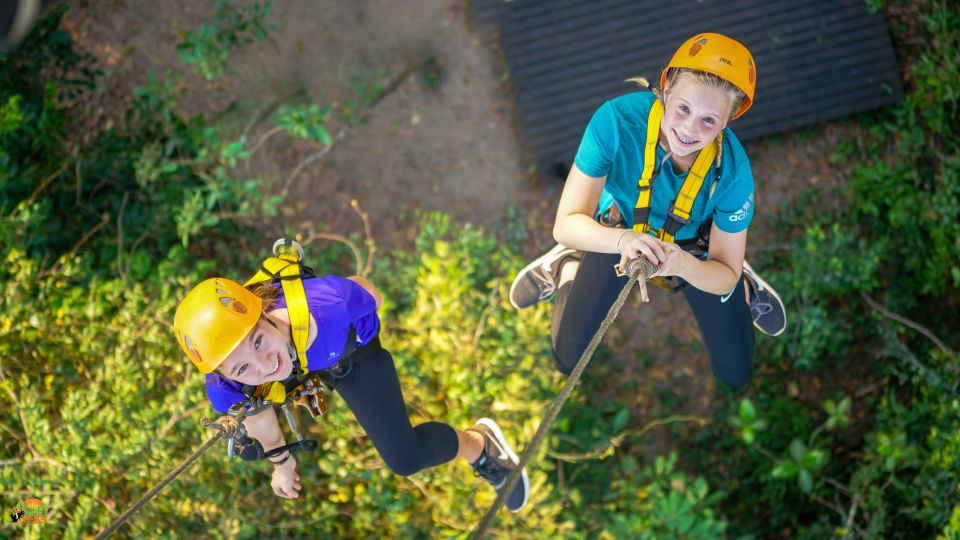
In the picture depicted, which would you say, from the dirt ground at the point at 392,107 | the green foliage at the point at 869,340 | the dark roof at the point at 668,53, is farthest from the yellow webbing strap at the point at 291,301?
the green foliage at the point at 869,340

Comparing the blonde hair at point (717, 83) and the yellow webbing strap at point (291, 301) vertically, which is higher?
the blonde hair at point (717, 83)

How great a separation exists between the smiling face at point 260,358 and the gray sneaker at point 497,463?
1.29 meters

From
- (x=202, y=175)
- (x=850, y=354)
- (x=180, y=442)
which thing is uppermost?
(x=202, y=175)

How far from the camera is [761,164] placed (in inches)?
219

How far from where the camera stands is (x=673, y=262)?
10.2ft

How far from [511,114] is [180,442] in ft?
8.56

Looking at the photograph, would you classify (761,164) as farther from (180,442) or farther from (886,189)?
(180,442)

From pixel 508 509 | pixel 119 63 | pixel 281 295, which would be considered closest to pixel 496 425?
pixel 508 509

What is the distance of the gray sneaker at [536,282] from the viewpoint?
4.10 meters

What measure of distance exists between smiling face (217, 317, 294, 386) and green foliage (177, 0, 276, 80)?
248cm

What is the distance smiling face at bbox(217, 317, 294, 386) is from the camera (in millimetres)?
2914

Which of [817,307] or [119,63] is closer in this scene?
[817,307]

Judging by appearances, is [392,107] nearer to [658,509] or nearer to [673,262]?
[658,509]

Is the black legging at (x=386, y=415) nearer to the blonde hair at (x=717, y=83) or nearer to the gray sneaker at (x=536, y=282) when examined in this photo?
the gray sneaker at (x=536, y=282)
